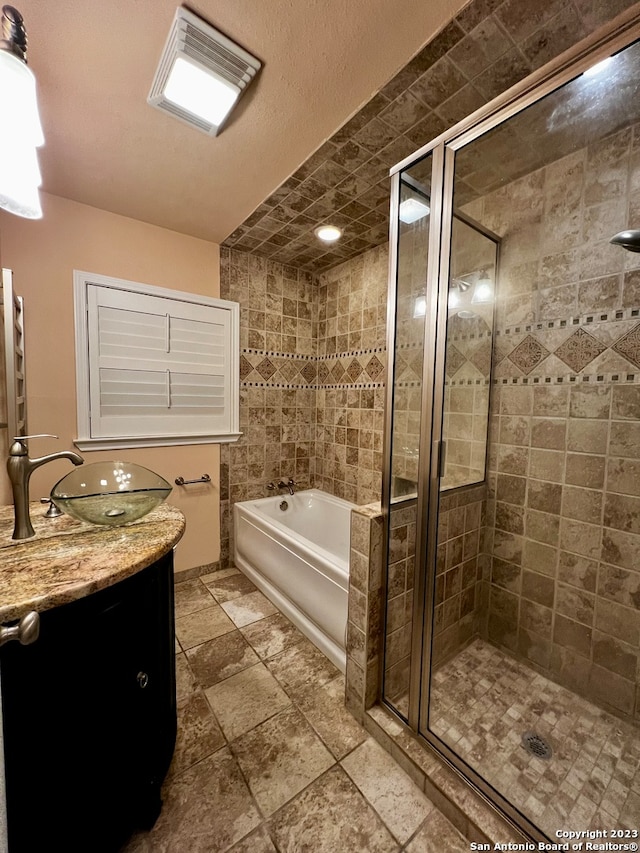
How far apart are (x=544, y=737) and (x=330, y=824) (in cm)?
94

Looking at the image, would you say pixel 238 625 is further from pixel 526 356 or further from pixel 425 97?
pixel 425 97

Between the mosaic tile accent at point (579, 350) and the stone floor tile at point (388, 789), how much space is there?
1799 mm

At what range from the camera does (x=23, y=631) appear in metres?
0.61

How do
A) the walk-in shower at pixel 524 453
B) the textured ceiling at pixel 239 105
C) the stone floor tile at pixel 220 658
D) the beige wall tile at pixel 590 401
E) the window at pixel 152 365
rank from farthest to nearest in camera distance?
the window at pixel 152 365 < the stone floor tile at pixel 220 658 < the beige wall tile at pixel 590 401 < the walk-in shower at pixel 524 453 < the textured ceiling at pixel 239 105

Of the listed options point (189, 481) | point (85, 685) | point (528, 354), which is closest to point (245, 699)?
point (85, 685)

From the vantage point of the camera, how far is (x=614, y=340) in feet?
4.55

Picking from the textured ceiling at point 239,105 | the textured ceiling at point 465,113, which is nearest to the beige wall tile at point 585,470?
the textured ceiling at point 465,113

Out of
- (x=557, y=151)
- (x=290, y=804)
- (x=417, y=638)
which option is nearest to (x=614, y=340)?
(x=557, y=151)

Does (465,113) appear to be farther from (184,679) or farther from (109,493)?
(184,679)

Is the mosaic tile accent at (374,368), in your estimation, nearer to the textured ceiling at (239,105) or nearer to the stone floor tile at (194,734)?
the textured ceiling at (239,105)

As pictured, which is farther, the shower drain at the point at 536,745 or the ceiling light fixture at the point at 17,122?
the shower drain at the point at 536,745

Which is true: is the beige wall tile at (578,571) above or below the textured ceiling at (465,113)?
below

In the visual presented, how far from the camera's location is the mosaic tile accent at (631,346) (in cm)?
133

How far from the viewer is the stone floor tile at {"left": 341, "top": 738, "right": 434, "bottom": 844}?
1.06 m
